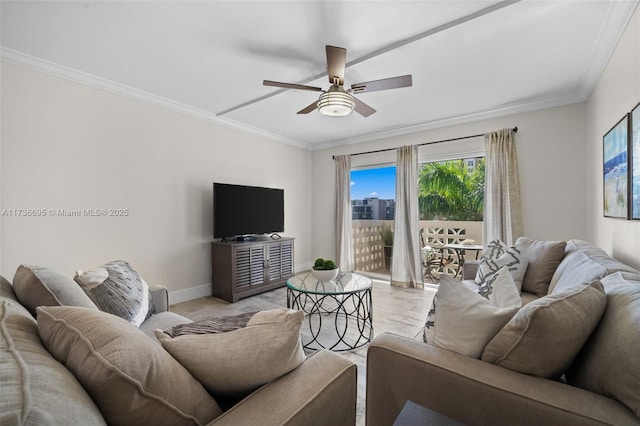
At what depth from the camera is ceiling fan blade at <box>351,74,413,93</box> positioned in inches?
86.9

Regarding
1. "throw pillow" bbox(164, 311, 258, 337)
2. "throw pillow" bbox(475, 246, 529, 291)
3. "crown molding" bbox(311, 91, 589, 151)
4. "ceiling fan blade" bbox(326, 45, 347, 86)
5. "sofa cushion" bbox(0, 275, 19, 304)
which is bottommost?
"throw pillow" bbox(475, 246, 529, 291)

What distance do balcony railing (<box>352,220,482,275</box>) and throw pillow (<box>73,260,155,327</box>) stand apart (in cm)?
392

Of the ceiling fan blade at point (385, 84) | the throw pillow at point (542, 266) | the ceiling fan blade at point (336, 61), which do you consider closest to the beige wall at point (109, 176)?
the ceiling fan blade at point (336, 61)

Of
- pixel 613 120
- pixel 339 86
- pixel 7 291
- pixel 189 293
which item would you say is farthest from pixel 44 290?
pixel 613 120

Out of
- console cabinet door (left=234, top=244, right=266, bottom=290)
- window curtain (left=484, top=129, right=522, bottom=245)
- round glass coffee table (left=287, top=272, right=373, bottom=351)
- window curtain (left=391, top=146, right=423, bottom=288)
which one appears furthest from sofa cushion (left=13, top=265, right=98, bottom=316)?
window curtain (left=484, top=129, right=522, bottom=245)

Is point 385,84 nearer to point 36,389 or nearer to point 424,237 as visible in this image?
point 36,389

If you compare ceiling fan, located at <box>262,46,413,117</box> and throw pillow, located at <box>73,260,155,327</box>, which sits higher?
ceiling fan, located at <box>262,46,413,117</box>

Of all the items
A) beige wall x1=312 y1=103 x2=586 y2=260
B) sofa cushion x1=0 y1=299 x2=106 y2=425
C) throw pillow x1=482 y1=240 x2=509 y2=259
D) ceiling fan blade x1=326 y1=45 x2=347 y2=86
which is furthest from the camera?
beige wall x1=312 y1=103 x2=586 y2=260

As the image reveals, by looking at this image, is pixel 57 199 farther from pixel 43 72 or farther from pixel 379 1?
pixel 379 1

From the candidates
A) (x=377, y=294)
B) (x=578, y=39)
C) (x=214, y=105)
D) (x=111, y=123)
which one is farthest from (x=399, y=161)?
(x=111, y=123)

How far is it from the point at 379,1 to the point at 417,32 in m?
0.47

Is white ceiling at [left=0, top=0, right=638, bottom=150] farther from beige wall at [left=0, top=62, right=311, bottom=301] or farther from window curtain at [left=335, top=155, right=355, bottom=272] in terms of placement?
window curtain at [left=335, top=155, right=355, bottom=272]

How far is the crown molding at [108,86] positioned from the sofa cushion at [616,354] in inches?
160

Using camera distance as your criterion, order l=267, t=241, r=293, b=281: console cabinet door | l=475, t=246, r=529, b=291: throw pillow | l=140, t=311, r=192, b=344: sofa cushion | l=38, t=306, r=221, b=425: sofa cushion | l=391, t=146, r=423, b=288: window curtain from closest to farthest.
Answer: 1. l=38, t=306, r=221, b=425: sofa cushion
2. l=140, t=311, r=192, b=344: sofa cushion
3. l=475, t=246, r=529, b=291: throw pillow
4. l=267, t=241, r=293, b=281: console cabinet door
5. l=391, t=146, r=423, b=288: window curtain
